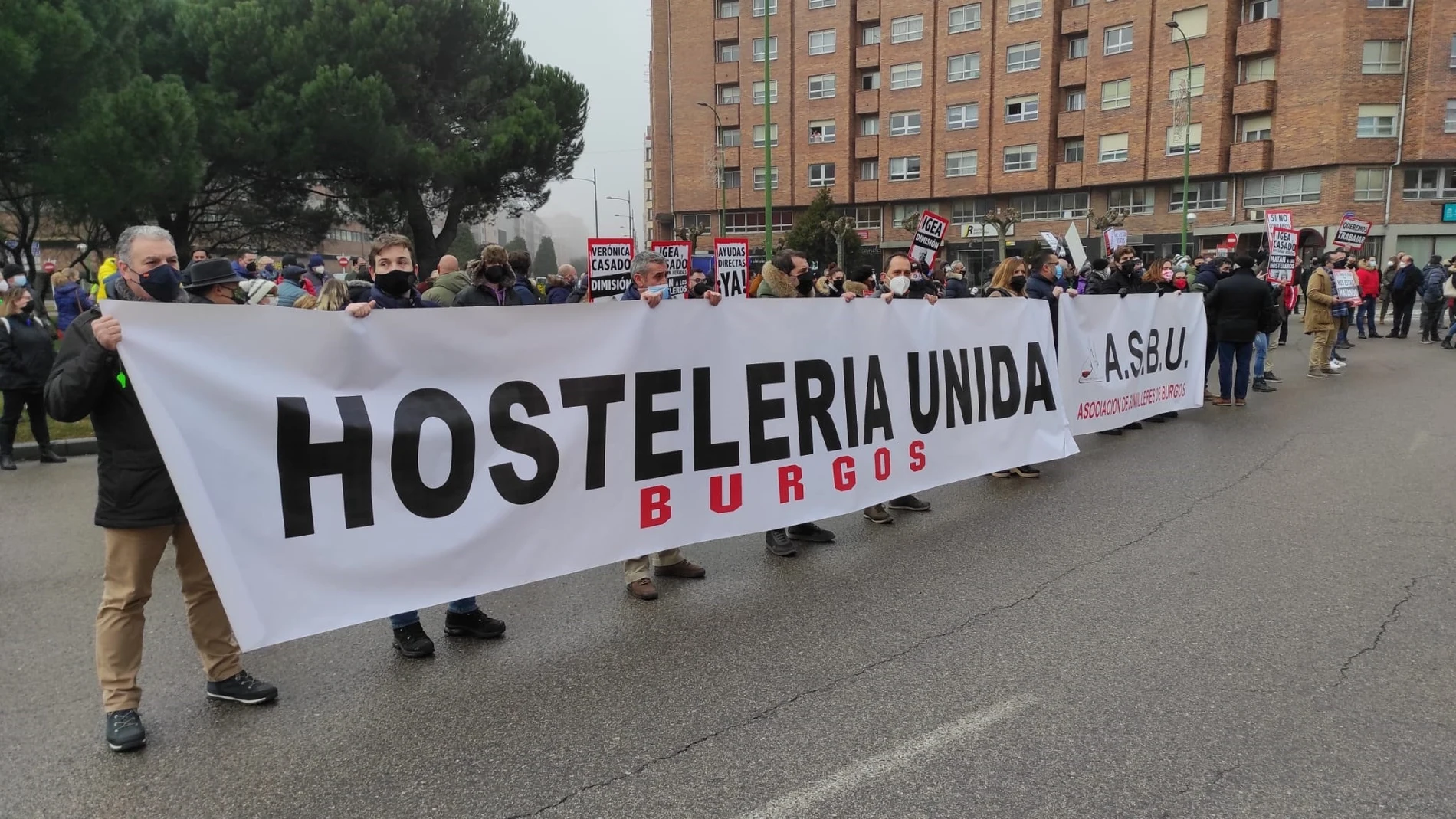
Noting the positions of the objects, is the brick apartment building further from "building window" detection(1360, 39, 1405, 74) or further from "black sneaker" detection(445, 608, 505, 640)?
"black sneaker" detection(445, 608, 505, 640)

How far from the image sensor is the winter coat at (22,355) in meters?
8.88

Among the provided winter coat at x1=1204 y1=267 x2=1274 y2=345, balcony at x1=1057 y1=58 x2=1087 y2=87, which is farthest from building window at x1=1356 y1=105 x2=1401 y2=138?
winter coat at x1=1204 y1=267 x2=1274 y2=345

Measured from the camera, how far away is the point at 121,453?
3.35 metres

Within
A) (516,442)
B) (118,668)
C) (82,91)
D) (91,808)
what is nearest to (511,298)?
(516,442)

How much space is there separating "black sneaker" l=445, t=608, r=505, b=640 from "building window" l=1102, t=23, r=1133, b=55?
183ft

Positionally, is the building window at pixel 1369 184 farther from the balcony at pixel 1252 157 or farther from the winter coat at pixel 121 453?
the winter coat at pixel 121 453

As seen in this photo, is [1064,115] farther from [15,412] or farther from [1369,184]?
[15,412]

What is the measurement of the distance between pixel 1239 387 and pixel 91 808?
39.7 feet

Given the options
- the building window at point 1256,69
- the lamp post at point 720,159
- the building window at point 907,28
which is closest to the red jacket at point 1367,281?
the building window at point 1256,69

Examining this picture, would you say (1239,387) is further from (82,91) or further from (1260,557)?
(82,91)

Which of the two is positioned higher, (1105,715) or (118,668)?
(118,668)

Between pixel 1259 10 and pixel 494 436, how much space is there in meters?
55.2

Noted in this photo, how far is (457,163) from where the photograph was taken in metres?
33.8

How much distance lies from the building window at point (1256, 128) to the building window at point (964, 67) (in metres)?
15.1
